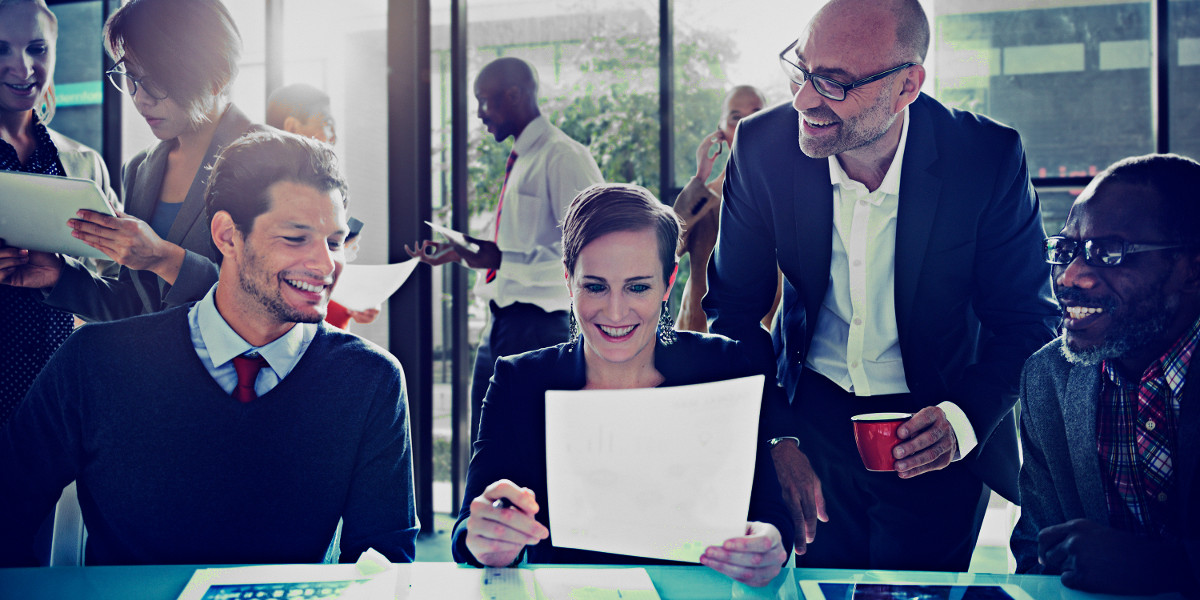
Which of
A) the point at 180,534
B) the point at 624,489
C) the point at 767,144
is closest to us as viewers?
the point at 624,489

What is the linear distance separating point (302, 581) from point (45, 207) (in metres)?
1.04

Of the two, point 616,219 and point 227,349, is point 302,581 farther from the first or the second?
point 616,219

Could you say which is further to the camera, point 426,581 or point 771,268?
point 771,268

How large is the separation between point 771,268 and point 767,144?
10.9 inches

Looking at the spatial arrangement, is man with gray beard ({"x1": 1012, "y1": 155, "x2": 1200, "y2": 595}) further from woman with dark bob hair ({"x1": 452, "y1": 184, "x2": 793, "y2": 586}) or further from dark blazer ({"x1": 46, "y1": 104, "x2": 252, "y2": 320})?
dark blazer ({"x1": 46, "y1": 104, "x2": 252, "y2": 320})

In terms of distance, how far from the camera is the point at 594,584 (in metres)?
1.17

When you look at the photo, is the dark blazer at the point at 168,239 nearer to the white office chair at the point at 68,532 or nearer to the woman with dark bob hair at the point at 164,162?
the woman with dark bob hair at the point at 164,162

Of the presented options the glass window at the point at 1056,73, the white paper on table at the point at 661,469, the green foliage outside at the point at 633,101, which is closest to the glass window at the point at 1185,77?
the glass window at the point at 1056,73

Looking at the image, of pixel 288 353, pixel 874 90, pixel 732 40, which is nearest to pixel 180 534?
pixel 288 353

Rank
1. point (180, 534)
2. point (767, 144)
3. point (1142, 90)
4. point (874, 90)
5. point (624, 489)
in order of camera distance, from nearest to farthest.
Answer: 1. point (624, 489)
2. point (180, 534)
3. point (874, 90)
4. point (767, 144)
5. point (1142, 90)

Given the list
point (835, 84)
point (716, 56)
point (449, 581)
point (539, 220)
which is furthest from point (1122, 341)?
point (716, 56)

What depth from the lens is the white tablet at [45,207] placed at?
5.34 feet

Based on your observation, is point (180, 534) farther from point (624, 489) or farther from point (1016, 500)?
point (1016, 500)

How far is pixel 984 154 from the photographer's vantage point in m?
1.66
